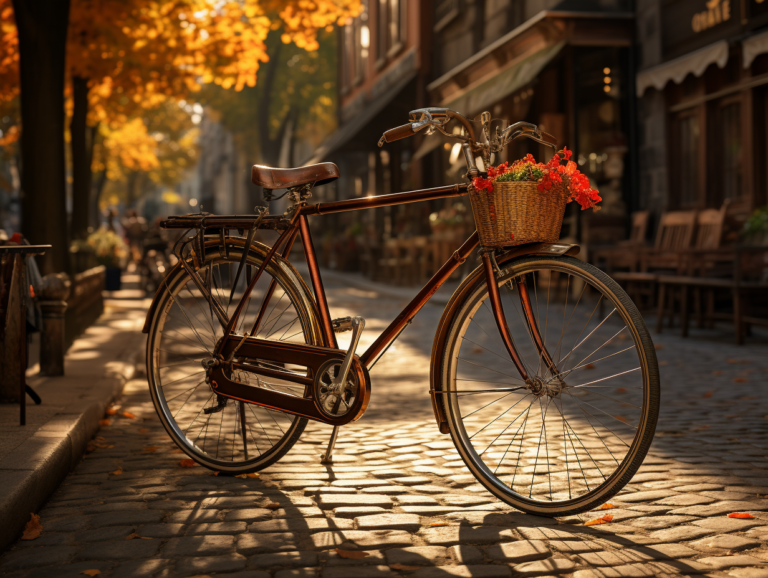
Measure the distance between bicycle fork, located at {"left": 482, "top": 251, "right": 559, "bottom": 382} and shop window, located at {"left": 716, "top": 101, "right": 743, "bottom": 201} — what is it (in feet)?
30.0

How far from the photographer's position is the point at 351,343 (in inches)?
146

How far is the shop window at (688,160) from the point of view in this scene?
41.7 feet

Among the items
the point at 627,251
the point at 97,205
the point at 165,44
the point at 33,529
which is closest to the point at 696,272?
the point at 627,251

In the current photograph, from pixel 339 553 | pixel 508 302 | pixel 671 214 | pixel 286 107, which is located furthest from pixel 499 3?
pixel 286 107

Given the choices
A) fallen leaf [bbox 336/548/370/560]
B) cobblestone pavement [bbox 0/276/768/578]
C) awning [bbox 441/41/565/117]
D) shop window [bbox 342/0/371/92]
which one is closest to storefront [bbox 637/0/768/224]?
awning [bbox 441/41/565/117]

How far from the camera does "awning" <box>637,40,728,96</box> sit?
11.1 metres

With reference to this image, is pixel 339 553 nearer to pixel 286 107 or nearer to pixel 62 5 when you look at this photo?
pixel 62 5

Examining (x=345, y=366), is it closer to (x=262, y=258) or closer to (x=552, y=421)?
(x=262, y=258)

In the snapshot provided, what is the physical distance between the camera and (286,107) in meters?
41.4

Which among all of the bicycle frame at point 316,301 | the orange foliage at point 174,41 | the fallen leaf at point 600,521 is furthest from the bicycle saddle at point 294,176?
the orange foliage at point 174,41

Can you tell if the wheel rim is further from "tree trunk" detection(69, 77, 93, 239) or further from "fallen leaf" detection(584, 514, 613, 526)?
"tree trunk" detection(69, 77, 93, 239)

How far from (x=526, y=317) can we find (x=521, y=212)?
44 centimetres

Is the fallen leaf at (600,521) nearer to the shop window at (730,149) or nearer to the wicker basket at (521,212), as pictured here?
the wicker basket at (521,212)

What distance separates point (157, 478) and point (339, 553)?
4.37ft
